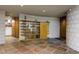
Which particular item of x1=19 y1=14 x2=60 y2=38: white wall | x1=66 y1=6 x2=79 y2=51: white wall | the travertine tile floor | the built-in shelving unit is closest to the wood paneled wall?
x1=19 y1=14 x2=60 y2=38: white wall

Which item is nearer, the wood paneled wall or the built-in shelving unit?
the built-in shelving unit

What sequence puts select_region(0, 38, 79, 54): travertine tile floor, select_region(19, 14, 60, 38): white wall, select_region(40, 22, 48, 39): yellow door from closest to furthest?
select_region(0, 38, 79, 54): travertine tile floor < select_region(40, 22, 48, 39): yellow door < select_region(19, 14, 60, 38): white wall

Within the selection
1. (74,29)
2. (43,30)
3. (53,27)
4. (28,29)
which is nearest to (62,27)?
(53,27)

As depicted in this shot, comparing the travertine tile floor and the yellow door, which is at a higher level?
the yellow door

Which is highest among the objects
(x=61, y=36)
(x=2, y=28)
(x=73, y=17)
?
(x=73, y=17)

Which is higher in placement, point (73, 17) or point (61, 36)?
point (73, 17)

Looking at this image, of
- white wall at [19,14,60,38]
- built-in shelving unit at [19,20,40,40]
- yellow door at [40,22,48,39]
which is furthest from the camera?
white wall at [19,14,60,38]

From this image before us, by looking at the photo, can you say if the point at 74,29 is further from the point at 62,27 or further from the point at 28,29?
the point at 62,27

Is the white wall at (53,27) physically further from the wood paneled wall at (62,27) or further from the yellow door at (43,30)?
the yellow door at (43,30)

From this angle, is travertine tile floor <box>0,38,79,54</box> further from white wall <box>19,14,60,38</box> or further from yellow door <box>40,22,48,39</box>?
white wall <box>19,14,60,38</box>

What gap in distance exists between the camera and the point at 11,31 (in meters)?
15.9
